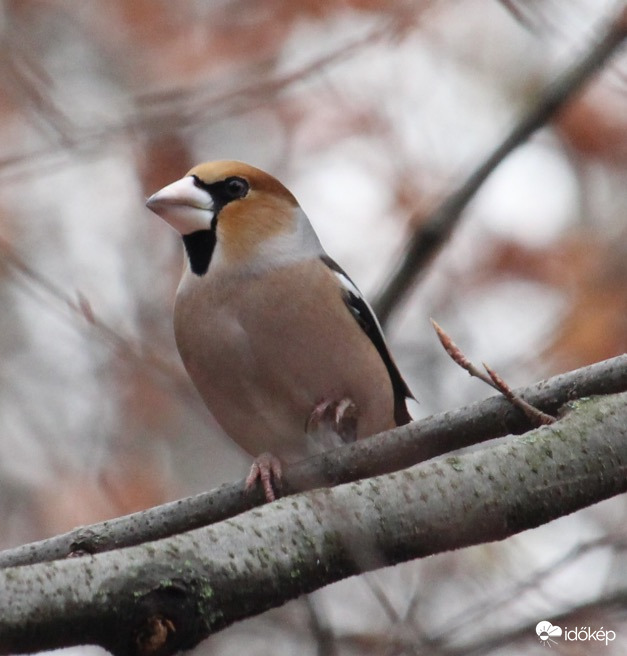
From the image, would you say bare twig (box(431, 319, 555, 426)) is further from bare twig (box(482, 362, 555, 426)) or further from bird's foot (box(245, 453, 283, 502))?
bird's foot (box(245, 453, 283, 502))

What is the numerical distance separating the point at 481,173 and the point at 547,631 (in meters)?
2.00

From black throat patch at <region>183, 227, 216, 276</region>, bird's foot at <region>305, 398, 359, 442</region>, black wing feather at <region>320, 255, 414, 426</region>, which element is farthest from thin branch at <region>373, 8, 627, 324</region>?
black throat patch at <region>183, 227, 216, 276</region>

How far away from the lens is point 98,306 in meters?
4.95

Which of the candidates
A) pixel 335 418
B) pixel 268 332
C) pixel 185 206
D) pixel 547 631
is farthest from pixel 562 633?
pixel 185 206

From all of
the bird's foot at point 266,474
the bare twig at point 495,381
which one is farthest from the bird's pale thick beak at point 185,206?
the bare twig at point 495,381

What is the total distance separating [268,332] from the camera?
144 inches

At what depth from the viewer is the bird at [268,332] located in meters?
3.68

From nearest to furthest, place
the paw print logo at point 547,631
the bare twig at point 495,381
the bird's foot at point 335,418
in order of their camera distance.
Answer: the bare twig at point 495,381, the paw print logo at point 547,631, the bird's foot at point 335,418

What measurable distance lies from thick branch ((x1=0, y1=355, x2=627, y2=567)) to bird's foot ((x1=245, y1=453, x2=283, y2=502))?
0.82 feet

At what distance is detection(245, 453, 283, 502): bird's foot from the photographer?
311cm

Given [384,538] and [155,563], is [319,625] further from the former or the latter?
[155,563]

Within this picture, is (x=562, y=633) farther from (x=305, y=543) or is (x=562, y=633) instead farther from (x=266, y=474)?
(x=305, y=543)

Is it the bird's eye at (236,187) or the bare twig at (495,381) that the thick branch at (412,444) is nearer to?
the bare twig at (495,381)

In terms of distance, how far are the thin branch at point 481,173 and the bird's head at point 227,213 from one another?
1.73ft
